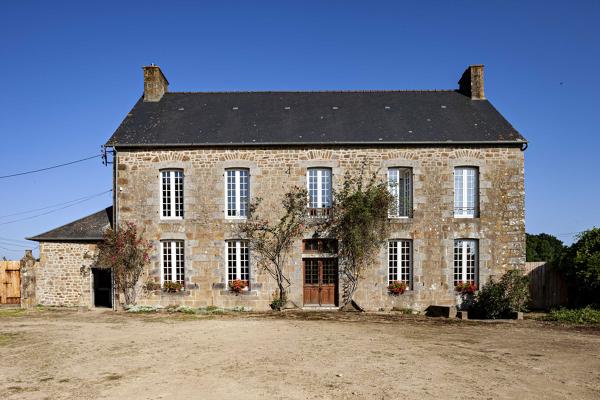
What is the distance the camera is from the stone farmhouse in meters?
15.2

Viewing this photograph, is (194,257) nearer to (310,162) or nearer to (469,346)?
(310,162)

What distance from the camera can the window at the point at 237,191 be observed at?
51.3 ft

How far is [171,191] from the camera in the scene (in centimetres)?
1567

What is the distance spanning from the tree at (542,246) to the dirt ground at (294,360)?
62.8ft

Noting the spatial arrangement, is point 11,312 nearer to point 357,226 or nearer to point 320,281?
point 320,281

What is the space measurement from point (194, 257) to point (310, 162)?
5.18m

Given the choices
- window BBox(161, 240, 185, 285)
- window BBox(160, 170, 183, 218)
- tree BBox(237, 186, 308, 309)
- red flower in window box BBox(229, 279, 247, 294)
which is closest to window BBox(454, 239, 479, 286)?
tree BBox(237, 186, 308, 309)

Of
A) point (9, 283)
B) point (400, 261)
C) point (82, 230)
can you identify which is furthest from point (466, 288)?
point (9, 283)

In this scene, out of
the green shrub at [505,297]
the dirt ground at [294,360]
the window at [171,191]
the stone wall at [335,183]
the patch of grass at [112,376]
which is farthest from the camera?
the window at [171,191]

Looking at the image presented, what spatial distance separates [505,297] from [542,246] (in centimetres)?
1933

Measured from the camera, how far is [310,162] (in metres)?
15.5

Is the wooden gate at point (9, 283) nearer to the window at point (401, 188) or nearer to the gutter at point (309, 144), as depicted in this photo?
the gutter at point (309, 144)

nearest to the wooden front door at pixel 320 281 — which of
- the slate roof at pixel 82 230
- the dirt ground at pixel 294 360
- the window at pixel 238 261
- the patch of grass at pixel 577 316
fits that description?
the window at pixel 238 261

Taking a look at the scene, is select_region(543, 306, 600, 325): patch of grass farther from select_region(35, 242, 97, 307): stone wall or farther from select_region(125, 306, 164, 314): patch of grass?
select_region(35, 242, 97, 307): stone wall
